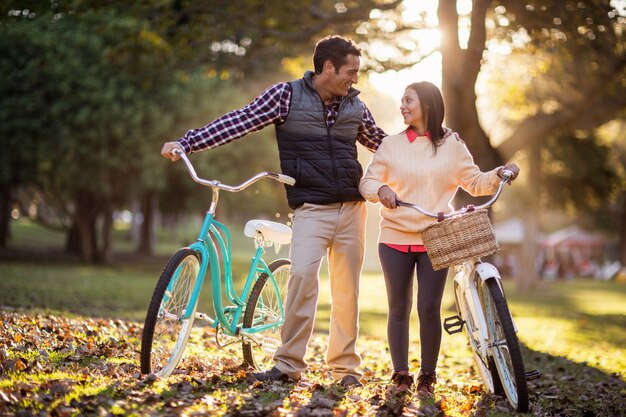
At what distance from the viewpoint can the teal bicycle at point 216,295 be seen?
5.44 m

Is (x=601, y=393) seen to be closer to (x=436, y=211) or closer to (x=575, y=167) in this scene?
(x=436, y=211)

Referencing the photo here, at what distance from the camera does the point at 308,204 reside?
6.14m

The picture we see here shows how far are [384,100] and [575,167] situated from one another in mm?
36750

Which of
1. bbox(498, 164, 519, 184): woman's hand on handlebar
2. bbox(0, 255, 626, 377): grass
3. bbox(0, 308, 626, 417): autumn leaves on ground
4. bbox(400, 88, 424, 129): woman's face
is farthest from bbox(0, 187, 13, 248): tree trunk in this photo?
bbox(498, 164, 519, 184): woman's hand on handlebar

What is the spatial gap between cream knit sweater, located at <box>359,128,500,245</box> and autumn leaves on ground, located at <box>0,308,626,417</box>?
3.86 feet

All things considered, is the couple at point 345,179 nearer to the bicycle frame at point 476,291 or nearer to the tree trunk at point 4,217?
the bicycle frame at point 476,291

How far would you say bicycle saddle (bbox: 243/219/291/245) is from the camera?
620cm

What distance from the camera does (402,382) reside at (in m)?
6.03

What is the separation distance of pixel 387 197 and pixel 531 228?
2624 centimetres

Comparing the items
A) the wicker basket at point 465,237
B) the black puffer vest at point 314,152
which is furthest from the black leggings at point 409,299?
the black puffer vest at point 314,152

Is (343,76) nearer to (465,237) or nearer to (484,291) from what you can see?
(465,237)

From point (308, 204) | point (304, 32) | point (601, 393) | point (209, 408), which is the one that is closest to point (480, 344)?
point (308, 204)

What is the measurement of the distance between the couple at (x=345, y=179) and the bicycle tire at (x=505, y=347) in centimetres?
40

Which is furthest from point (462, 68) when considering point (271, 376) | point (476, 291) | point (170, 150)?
point (170, 150)
